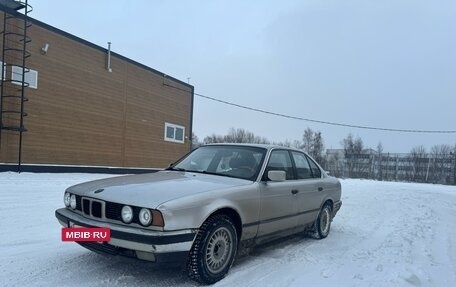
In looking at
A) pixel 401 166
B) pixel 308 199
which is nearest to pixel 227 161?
pixel 308 199

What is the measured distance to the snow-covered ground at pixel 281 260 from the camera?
4469 mm

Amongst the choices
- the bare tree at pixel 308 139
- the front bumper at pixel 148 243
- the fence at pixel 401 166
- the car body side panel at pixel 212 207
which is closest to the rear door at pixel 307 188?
the car body side panel at pixel 212 207

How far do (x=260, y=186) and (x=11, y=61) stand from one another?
566 inches

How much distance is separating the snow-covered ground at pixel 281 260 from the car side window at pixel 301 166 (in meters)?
1.11

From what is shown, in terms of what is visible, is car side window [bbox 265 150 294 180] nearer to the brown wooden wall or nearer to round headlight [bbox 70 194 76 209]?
round headlight [bbox 70 194 76 209]

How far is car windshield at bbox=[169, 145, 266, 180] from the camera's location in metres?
5.50

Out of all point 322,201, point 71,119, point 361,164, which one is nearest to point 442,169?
point 361,164

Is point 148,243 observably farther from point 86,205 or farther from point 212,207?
point 86,205

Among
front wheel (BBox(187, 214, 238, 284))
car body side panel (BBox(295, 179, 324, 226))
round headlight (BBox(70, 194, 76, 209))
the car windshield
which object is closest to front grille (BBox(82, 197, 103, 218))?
round headlight (BBox(70, 194, 76, 209))

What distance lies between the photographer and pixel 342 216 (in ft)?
32.9

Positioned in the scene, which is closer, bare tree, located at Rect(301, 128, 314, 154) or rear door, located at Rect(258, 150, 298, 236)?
rear door, located at Rect(258, 150, 298, 236)

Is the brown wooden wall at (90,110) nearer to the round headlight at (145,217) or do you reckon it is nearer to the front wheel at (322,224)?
the front wheel at (322,224)

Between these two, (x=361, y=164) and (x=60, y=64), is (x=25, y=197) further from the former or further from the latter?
(x=361, y=164)

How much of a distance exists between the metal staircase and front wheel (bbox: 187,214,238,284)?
541 inches
